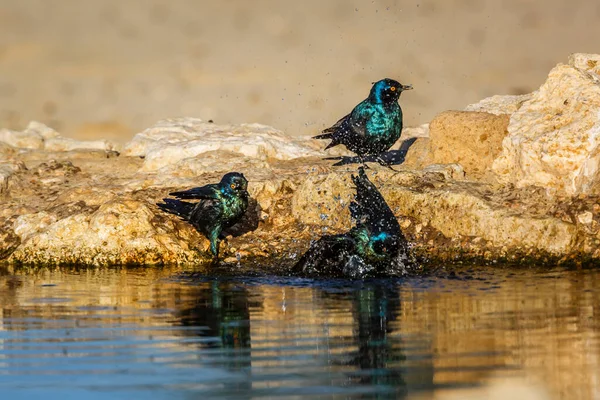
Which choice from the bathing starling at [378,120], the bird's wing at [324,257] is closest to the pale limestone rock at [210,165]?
the bathing starling at [378,120]

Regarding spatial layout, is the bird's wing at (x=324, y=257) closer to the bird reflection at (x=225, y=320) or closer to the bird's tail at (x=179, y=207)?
the bird reflection at (x=225, y=320)

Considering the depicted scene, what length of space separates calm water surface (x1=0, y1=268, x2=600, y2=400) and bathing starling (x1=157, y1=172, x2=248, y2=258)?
137 cm

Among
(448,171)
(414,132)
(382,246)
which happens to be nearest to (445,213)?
(448,171)

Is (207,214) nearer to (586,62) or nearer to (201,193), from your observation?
(201,193)

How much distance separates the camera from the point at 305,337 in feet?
22.1

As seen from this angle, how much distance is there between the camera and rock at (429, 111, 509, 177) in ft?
40.3

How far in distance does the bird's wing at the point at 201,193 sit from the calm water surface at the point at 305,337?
148 cm

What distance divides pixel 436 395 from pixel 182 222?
6.95 meters

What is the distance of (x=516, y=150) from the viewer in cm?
1180

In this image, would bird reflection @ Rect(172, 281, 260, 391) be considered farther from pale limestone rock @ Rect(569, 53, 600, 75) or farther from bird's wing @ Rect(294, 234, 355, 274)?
pale limestone rock @ Rect(569, 53, 600, 75)

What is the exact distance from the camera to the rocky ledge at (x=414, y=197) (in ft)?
36.0

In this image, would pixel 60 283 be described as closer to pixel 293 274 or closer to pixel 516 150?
pixel 293 274

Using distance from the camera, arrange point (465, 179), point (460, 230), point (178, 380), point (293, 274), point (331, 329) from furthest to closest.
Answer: point (465, 179) < point (460, 230) < point (293, 274) < point (331, 329) < point (178, 380)

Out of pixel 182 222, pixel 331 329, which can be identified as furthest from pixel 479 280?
pixel 182 222
